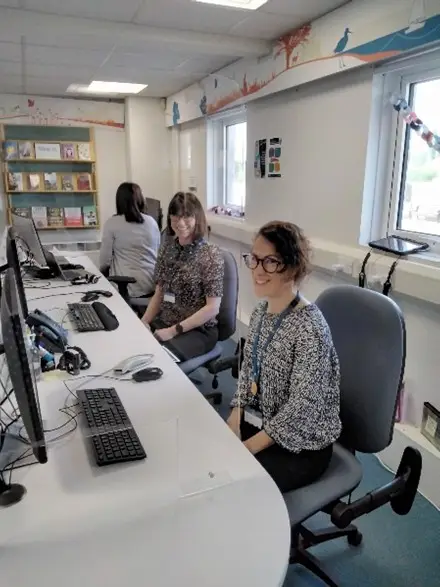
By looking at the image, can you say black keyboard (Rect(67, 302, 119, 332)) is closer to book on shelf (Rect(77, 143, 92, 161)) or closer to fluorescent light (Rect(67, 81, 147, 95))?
fluorescent light (Rect(67, 81, 147, 95))

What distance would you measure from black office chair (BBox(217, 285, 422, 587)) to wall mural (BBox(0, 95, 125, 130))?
478 cm

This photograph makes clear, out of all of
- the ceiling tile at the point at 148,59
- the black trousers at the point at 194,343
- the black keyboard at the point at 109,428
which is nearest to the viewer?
the black keyboard at the point at 109,428

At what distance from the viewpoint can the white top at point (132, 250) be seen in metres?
3.25

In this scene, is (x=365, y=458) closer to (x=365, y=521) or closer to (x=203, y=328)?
(x=365, y=521)

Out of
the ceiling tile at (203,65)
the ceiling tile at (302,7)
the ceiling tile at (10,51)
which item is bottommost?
the ceiling tile at (302,7)

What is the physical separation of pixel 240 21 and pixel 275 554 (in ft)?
9.28

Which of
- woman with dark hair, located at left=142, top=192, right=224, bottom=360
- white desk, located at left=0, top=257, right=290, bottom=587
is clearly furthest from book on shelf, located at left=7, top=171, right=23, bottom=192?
white desk, located at left=0, top=257, right=290, bottom=587

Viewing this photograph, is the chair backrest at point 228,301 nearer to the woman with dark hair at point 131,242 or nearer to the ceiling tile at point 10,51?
the woman with dark hair at point 131,242

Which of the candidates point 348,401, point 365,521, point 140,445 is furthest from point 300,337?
point 365,521

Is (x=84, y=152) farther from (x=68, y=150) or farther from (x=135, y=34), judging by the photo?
(x=135, y=34)

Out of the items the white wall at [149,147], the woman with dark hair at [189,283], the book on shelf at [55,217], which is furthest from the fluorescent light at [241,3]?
the book on shelf at [55,217]

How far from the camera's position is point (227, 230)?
13.3 feet

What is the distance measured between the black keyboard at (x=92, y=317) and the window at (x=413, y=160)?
1.59 meters

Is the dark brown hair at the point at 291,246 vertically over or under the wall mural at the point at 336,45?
under
